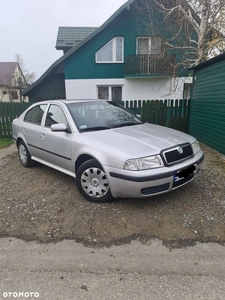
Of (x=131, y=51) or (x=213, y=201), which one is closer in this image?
(x=213, y=201)

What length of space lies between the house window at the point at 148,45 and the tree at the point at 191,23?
1.81 feet

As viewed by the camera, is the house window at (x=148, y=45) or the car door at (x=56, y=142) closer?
the car door at (x=56, y=142)

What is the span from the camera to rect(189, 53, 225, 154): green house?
538 centimetres

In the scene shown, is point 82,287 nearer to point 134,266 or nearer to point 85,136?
point 134,266

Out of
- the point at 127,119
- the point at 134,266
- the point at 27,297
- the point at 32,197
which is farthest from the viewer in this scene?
the point at 127,119

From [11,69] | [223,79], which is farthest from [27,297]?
[11,69]

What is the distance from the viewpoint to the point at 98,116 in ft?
11.9

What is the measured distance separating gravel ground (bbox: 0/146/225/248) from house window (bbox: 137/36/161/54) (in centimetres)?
999

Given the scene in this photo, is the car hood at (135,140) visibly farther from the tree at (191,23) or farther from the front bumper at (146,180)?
the tree at (191,23)

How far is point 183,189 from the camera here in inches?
135

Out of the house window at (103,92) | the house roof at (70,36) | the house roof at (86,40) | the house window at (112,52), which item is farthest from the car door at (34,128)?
the house roof at (70,36)

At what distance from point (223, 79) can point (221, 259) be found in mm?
4670

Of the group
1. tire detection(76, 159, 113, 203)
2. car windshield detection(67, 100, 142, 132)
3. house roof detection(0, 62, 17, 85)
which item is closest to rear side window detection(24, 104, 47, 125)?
car windshield detection(67, 100, 142, 132)

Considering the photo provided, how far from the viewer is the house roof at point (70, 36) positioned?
1381 cm
